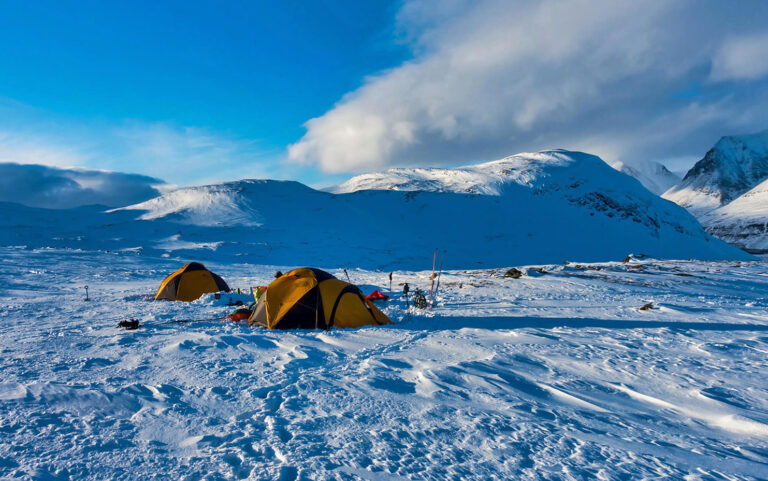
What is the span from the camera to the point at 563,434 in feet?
14.3

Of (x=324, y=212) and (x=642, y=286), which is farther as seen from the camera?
(x=324, y=212)

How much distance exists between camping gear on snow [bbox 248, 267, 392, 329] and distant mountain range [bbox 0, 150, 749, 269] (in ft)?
98.5

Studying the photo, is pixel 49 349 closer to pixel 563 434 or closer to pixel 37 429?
pixel 37 429

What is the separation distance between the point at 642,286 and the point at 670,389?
1514 cm

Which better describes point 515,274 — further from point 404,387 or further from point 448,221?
point 448,221

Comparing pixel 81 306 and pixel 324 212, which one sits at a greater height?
pixel 324 212

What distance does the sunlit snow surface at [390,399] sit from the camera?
370cm

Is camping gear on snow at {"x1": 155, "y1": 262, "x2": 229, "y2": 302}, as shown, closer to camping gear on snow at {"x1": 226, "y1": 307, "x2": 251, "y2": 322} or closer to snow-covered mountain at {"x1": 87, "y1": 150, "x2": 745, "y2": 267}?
camping gear on snow at {"x1": 226, "y1": 307, "x2": 251, "y2": 322}

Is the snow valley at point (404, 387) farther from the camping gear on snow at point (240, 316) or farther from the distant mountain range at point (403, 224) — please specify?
the distant mountain range at point (403, 224)

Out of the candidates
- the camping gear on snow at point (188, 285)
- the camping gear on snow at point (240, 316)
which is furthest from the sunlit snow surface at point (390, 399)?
the camping gear on snow at point (188, 285)

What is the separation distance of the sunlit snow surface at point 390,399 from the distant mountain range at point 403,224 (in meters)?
31.5

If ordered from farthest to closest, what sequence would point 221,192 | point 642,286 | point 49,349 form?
point 221,192, point 642,286, point 49,349

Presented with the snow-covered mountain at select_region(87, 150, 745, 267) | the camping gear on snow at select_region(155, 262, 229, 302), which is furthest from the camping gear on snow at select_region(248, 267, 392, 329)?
the snow-covered mountain at select_region(87, 150, 745, 267)

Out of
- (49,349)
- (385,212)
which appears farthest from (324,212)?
(49,349)
